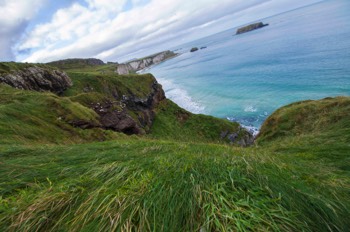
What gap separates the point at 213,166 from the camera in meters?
3.97

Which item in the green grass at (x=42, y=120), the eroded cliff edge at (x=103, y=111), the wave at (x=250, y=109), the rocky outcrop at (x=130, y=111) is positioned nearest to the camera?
the green grass at (x=42, y=120)

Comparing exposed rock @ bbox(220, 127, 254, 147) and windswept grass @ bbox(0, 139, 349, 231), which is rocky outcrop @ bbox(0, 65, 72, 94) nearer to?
windswept grass @ bbox(0, 139, 349, 231)

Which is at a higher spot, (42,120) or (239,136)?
(42,120)

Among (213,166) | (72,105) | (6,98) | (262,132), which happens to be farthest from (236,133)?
(213,166)

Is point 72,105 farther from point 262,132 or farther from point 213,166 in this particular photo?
point 213,166

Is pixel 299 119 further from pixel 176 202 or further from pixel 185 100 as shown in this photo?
pixel 185 100

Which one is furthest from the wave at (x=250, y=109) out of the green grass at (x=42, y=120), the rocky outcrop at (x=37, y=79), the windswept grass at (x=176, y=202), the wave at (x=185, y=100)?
the windswept grass at (x=176, y=202)

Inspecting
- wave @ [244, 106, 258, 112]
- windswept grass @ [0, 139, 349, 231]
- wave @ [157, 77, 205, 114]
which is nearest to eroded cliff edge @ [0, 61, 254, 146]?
windswept grass @ [0, 139, 349, 231]

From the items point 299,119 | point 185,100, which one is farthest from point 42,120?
point 185,100

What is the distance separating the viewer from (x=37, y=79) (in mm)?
36094

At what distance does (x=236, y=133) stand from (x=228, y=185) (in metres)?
45.8

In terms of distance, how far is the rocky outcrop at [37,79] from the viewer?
3033 cm

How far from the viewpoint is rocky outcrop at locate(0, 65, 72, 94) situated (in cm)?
3033

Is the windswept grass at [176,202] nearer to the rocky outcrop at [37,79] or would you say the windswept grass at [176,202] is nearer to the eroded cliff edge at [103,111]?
the eroded cliff edge at [103,111]
